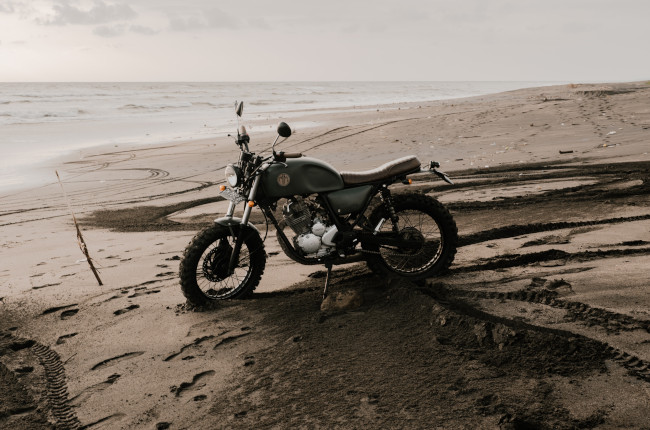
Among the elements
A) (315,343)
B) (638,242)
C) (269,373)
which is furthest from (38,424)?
(638,242)

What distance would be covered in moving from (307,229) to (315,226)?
0.08 meters

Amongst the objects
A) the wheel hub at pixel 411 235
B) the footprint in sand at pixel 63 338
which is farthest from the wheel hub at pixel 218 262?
the wheel hub at pixel 411 235

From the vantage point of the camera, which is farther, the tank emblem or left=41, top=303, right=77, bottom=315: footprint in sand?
left=41, top=303, right=77, bottom=315: footprint in sand

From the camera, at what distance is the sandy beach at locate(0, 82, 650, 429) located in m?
2.70

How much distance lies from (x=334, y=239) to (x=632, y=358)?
223cm

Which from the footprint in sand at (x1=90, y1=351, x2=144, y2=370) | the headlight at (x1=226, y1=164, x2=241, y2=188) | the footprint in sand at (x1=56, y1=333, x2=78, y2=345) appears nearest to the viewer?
the footprint in sand at (x1=90, y1=351, x2=144, y2=370)

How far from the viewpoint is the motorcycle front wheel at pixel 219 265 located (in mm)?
4125

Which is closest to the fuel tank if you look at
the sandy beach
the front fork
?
the front fork

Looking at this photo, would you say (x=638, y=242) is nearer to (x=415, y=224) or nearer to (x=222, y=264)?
(x=415, y=224)

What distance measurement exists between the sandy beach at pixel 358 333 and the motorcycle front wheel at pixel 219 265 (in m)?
0.13

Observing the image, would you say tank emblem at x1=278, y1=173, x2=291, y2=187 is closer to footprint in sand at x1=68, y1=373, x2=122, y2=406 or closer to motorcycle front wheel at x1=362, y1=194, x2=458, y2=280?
motorcycle front wheel at x1=362, y1=194, x2=458, y2=280

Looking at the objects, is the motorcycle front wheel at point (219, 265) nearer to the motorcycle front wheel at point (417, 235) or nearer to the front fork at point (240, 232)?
the front fork at point (240, 232)

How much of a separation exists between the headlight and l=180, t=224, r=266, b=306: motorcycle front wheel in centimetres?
35

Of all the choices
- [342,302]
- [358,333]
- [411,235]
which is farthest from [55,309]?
[411,235]
